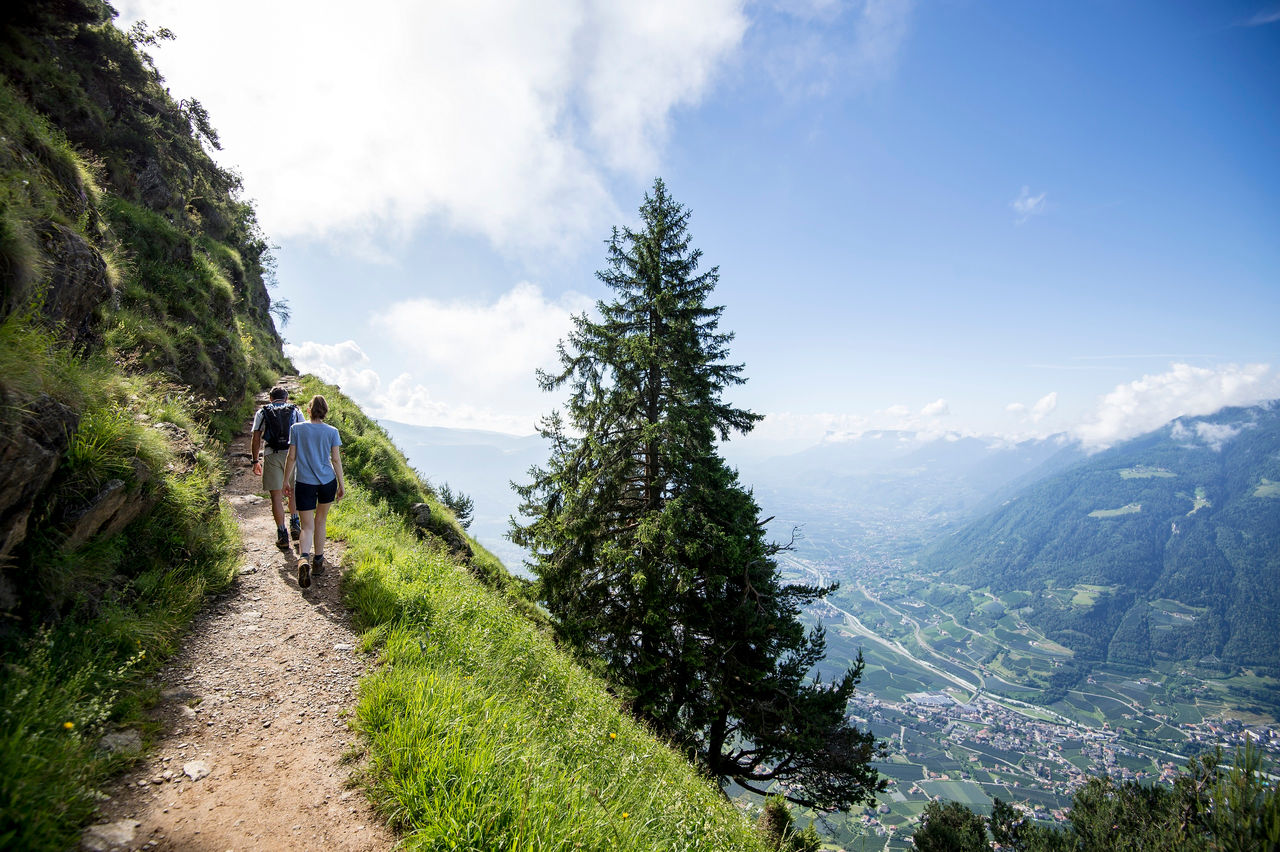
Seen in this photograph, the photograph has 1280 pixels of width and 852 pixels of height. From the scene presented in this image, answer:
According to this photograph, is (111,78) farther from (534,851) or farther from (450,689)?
(534,851)

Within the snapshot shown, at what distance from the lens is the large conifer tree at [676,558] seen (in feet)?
37.4

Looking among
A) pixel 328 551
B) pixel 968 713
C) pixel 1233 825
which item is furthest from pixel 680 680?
pixel 968 713

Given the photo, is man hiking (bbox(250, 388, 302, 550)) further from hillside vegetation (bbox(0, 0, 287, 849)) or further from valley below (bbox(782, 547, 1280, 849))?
valley below (bbox(782, 547, 1280, 849))

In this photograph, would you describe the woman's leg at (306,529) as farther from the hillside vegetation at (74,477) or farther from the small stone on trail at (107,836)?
the small stone on trail at (107,836)

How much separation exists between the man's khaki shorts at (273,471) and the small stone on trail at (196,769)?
5.71 metres

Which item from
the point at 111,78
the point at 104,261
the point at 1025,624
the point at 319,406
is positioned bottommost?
the point at 1025,624

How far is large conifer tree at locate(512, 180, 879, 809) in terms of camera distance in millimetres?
11398

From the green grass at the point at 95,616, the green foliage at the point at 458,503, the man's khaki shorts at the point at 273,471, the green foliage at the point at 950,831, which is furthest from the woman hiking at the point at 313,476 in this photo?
the green foliage at the point at 950,831

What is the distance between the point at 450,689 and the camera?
13.9 feet

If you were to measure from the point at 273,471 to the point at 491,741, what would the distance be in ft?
23.5

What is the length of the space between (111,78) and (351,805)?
25327mm

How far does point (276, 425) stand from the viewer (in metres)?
8.00

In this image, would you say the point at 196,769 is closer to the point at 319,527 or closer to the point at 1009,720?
the point at 319,527

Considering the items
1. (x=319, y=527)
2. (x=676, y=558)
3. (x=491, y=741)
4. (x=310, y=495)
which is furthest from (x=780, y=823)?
(x=310, y=495)
